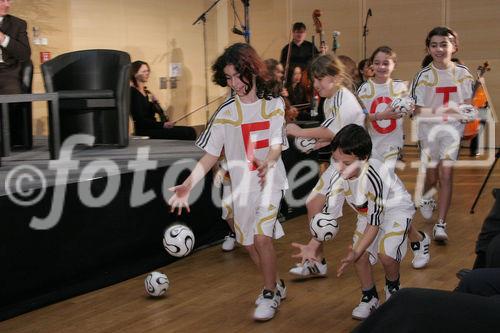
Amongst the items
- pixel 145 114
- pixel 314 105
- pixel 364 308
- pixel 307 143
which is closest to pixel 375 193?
pixel 364 308

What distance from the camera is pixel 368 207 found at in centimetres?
311

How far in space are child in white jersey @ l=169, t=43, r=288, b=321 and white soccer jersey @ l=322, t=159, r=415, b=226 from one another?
354mm

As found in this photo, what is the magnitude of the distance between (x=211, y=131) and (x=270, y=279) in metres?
0.78

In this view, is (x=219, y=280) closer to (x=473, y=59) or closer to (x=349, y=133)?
(x=349, y=133)

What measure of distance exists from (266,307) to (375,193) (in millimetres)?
785

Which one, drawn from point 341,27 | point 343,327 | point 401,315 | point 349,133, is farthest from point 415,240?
point 341,27

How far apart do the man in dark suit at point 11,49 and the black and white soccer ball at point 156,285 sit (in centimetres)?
222

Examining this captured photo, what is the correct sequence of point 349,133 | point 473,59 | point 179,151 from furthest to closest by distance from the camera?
1. point 473,59
2. point 179,151
3. point 349,133

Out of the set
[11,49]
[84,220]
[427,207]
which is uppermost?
[11,49]

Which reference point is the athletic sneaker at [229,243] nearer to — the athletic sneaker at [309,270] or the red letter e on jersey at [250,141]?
the athletic sneaker at [309,270]

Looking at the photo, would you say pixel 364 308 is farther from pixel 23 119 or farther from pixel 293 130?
pixel 23 119

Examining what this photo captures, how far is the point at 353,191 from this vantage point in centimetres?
324

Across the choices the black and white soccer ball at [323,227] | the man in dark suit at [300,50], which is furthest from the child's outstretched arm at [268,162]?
the man in dark suit at [300,50]

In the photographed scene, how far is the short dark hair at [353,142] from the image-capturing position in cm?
305
